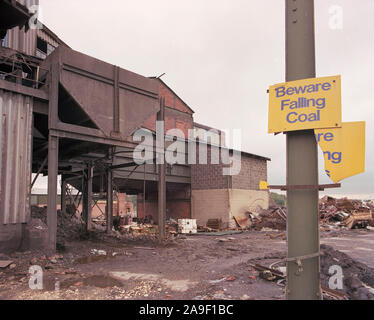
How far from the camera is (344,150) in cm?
234

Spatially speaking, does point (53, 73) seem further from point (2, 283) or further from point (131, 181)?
point (131, 181)

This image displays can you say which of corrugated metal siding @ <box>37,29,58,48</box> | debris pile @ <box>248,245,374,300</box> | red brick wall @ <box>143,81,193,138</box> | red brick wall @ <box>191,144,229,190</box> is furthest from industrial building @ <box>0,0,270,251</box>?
red brick wall @ <box>143,81,193,138</box>

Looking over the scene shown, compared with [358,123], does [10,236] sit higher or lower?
lower

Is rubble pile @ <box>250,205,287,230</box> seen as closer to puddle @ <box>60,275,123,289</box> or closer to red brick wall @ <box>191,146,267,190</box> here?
red brick wall @ <box>191,146,267,190</box>

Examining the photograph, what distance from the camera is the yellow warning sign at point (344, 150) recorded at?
2295 mm

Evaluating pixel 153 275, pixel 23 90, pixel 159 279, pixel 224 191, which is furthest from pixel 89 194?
pixel 224 191

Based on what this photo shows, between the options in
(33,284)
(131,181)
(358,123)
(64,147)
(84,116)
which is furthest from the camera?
(131,181)

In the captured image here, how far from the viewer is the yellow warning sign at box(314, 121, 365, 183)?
2.29 metres

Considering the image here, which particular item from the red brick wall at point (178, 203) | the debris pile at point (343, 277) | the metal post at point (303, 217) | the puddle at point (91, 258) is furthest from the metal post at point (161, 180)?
the red brick wall at point (178, 203)

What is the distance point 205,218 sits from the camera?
2170 centimetres

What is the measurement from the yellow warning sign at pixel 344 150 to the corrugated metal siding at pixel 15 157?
838cm

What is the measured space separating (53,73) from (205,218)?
15304mm

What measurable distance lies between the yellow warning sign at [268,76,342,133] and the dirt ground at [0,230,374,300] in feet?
11.6
